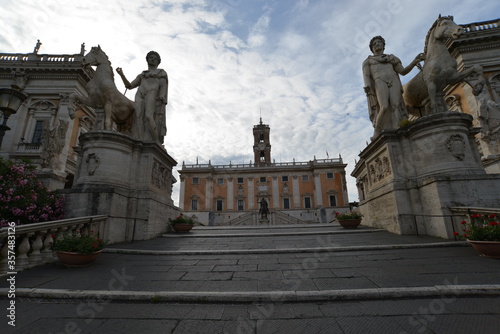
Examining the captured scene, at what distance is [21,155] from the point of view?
57.0 feet

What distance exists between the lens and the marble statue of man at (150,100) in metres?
8.29

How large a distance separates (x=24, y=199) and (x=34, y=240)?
125 cm

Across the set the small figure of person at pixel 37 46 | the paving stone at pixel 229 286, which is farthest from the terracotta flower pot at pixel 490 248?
the small figure of person at pixel 37 46

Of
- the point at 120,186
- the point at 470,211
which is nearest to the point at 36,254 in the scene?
the point at 120,186

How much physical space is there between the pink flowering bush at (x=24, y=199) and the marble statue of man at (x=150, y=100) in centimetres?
322

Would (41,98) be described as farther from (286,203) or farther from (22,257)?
(286,203)

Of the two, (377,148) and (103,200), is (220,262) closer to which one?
(103,200)

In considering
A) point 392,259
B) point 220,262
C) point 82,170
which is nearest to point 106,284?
point 220,262

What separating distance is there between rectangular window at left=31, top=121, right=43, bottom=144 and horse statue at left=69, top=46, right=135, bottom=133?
14960 millimetres

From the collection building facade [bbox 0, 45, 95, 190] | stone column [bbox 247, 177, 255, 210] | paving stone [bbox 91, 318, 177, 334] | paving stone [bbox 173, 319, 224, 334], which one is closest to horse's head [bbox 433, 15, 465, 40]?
paving stone [bbox 173, 319, 224, 334]

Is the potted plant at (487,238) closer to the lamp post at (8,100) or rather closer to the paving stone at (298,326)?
the paving stone at (298,326)

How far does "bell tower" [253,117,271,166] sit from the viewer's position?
171 feet

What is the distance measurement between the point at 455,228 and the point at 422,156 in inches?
87.7

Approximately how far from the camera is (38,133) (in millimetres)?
18641
